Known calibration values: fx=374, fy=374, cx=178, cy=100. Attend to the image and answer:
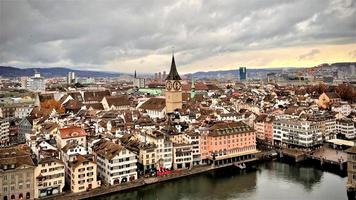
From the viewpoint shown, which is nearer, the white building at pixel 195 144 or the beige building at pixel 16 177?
the beige building at pixel 16 177

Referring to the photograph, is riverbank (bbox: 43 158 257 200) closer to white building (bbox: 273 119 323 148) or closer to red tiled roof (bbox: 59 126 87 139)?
red tiled roof (bbox: 59 126 87 139)

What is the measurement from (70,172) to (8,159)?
298cm

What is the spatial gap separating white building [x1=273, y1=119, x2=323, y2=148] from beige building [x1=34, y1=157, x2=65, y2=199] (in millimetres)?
17183

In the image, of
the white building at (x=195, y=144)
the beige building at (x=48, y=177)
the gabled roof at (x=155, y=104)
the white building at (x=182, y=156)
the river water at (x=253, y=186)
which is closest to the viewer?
the beige building at (x=48, y=177)

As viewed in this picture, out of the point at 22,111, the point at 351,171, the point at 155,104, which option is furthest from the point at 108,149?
the point at 22,111

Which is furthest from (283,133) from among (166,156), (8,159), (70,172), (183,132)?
(8,159)

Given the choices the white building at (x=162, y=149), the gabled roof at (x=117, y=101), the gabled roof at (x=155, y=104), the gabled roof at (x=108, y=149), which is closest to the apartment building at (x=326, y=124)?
the white building at (x=162, y=149)

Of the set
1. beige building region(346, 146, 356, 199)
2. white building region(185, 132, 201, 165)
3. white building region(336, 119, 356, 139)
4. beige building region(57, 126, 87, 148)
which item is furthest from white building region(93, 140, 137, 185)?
white building region(336, 119, 356, 139)

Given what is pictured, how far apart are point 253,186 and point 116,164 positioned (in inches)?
301

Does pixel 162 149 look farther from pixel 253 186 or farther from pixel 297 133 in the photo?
pixel 297 133

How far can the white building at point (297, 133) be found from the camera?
27156 millimetres

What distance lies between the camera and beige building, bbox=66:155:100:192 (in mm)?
18344

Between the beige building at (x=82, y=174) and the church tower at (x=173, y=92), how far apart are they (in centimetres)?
1980

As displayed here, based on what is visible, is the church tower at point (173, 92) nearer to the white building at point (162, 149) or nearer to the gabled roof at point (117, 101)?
the gabled roof at point (117, 101)
